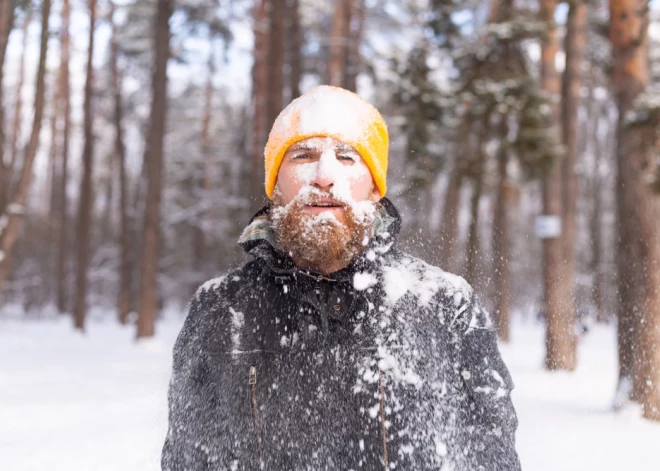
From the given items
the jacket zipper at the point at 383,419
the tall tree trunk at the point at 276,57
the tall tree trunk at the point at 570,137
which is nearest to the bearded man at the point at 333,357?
the jacket zipper at the point at 383,419

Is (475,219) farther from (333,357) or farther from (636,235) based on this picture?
(333,357)

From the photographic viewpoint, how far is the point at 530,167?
11.7 metres

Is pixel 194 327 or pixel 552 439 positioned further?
pixel 552 439

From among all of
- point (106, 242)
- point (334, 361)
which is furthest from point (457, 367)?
point (106, 242)

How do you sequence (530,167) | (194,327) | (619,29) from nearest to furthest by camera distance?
(194,327), (619,29), (530,167)

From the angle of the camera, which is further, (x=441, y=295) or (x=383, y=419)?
(x=441, y=295)

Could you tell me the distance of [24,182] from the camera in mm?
9844

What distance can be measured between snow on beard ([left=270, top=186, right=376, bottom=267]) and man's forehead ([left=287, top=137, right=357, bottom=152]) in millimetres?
160

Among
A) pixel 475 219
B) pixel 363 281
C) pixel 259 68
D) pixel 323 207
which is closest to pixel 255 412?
pixel 363 281

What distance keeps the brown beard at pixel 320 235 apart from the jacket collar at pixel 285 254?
25mm

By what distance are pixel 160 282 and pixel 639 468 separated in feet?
67.6

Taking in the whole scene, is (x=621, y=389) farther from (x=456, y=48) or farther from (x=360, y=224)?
(x=456, y=48)

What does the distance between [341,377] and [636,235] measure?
614 cm

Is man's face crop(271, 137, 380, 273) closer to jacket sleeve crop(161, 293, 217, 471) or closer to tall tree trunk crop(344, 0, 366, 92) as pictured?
jacket sleeve crop(161, 293, 217, 471)
